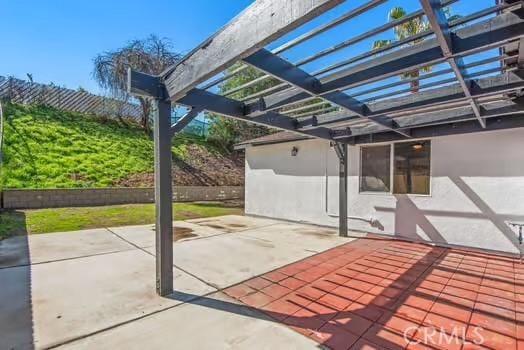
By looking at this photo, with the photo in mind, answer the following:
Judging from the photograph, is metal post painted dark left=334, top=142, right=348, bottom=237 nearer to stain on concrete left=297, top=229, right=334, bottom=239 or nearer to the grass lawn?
stain on concrete left=297, top=229, right=334, bottom=239

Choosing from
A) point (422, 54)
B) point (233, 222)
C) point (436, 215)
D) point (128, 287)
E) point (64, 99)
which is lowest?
point (233, 222)

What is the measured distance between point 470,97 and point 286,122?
2.85 metres

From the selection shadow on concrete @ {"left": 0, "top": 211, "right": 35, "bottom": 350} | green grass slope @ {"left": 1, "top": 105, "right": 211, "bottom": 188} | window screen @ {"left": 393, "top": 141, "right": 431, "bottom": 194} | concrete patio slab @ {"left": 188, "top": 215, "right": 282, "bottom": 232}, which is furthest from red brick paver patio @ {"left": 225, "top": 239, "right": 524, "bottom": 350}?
green grass slope @ {"left": 1, "top": 105, "right": 211, "bottom": 188}

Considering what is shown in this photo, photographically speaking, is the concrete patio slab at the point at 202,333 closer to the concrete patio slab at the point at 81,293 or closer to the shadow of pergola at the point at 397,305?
the shadow of pergola at the point at 397,305

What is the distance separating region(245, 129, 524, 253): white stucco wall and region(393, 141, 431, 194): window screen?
0.16 m

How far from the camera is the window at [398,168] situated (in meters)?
6.43

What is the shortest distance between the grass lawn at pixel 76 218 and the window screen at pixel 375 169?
19.0 feet

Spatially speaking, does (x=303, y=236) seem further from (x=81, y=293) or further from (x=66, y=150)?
(x=66, y=150)

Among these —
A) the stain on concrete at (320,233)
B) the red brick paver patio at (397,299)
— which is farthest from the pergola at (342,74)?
the stain on concrete at (320,233)

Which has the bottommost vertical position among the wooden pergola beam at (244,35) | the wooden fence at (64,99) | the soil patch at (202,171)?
the soil patch at (202,171)

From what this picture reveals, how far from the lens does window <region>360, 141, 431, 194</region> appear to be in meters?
6.43

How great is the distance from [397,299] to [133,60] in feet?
51.0

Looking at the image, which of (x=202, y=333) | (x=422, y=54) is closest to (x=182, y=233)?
(x=202, y=333)

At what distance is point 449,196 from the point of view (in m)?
6.00
